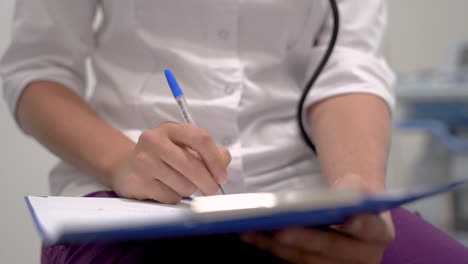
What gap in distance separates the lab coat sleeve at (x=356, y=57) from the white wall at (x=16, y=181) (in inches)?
13.9

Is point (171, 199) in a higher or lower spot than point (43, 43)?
lower

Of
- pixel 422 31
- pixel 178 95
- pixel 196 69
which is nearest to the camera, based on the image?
pixel 178 95

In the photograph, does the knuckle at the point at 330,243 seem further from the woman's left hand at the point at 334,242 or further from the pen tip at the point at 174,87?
the pen tip at the point at 174,87

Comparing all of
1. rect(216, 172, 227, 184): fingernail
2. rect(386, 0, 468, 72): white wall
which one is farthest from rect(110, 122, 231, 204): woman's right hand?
rect(386, 0, 468, 72): white wall

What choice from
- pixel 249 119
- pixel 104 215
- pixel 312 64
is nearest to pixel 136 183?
pixel 104 215

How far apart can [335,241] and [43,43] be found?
15.6 inches

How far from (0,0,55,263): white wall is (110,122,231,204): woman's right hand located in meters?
0.20

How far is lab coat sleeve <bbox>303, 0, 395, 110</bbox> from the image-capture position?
61 centimetres

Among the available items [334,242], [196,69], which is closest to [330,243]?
[334,242]

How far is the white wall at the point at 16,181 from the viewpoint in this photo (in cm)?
63

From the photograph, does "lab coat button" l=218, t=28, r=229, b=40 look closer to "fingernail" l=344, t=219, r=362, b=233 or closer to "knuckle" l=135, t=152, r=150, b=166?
"knuckle" l=135, t=152, r=150, b=166

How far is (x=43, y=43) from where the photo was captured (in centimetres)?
59

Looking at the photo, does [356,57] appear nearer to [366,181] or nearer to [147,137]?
[366,181]

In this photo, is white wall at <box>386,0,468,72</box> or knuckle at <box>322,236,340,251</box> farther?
white wall at <box>386,0,468,72</box>
